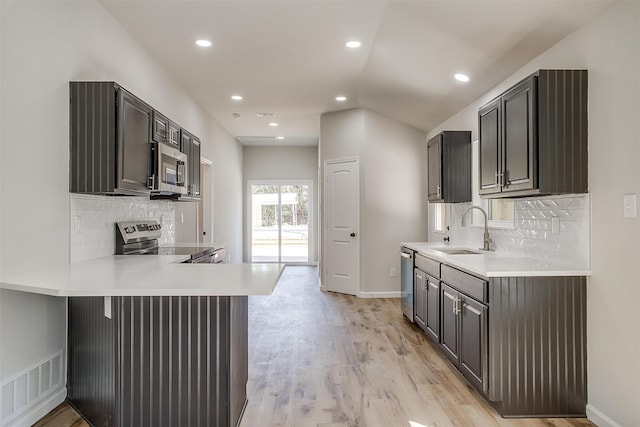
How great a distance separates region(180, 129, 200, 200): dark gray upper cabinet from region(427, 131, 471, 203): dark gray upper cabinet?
263 cm

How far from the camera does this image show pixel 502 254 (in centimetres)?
350

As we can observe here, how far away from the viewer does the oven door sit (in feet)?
10.6

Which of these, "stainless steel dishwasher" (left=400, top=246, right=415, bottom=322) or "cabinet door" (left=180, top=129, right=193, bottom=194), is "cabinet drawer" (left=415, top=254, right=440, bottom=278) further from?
"cabinet door" (left=180, top=129, right=193, bottom=194)

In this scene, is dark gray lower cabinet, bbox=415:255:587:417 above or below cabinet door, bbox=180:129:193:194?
below

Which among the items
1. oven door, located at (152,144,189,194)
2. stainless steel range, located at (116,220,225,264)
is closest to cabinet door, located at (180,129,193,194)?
oven door, located at (152,144,189,194)

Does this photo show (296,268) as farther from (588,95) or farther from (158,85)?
(588,95)

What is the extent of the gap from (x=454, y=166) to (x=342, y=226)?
7.48ft

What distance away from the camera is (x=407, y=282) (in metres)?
4.57

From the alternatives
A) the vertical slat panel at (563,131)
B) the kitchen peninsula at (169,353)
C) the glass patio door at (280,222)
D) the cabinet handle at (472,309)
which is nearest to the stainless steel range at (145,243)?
the kitchen peninsula at (169,353)

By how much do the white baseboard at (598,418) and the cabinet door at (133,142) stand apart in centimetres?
317

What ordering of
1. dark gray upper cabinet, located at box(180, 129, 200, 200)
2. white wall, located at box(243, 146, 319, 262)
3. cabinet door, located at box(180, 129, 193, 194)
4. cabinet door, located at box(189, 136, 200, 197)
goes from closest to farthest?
cabinet door, located at box(180, 129, 193, 194)
dark gray upper cabinet, located at box(180, 129, 200, 200)
cabinet door, located at box(189, 136, 200, 197)
white wall, located at box(243, 146, 319, 262)

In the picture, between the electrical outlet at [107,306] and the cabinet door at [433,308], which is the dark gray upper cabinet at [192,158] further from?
the cabinet door at [433,308]

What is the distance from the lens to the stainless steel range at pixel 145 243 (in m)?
3.36

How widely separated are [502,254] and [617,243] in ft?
4.05
